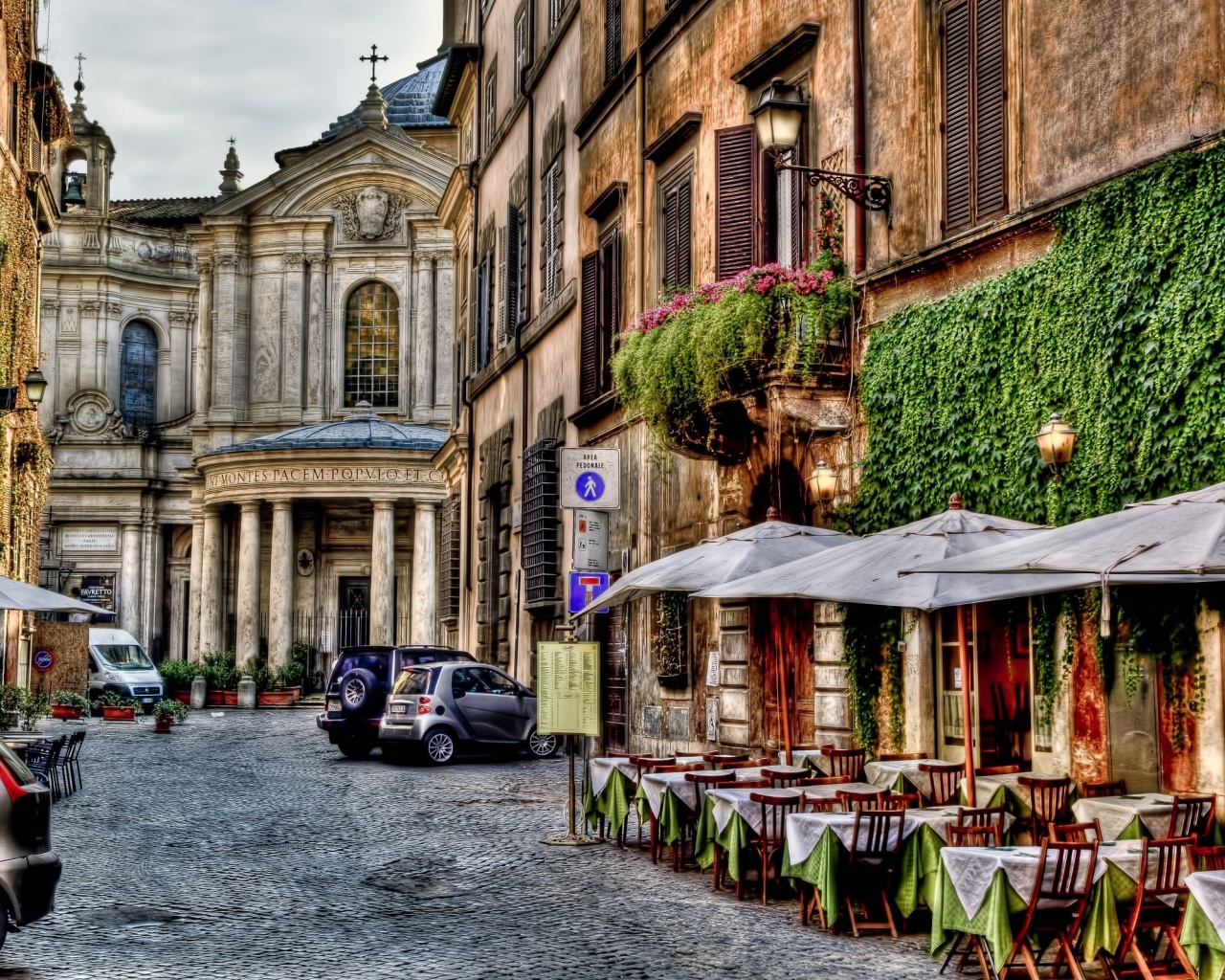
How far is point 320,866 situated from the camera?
13.1m

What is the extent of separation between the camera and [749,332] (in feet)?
50.2

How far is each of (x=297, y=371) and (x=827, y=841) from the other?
45023 mm

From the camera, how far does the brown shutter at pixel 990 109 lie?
13.4 meters

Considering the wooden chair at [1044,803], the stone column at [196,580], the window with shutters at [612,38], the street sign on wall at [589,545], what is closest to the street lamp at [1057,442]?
the wooden chair at [1044,803]

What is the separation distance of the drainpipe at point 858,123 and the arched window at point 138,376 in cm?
4663

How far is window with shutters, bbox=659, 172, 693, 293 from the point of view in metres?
19.6

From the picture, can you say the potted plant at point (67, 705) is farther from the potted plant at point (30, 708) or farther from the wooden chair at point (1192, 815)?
the wooden chair at point (1192, 815)

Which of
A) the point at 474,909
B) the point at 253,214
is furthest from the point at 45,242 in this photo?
the point at 474,909

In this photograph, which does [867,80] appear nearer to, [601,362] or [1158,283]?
[1158,283]

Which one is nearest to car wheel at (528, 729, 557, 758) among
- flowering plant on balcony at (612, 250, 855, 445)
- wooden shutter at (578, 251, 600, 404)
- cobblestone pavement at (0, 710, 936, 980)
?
wooden shutter at (578, 251, 600, 404)

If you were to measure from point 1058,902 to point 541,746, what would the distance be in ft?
56.5

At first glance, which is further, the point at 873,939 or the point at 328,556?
the point at 328,556

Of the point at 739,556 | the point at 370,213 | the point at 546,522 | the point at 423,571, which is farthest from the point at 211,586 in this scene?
the point at 739,556

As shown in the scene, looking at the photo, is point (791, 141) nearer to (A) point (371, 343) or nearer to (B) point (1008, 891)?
(B) point (1008, 891)
